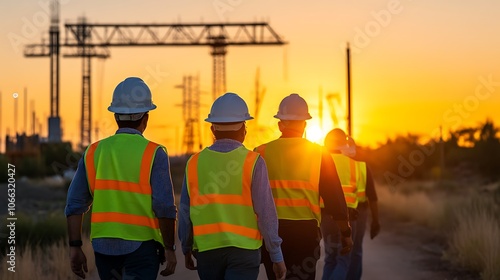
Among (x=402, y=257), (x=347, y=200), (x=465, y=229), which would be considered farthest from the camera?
(x=402, y=257)

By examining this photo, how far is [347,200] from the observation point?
11328 mm

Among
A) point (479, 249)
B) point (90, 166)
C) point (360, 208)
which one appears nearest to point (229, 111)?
point (90, 166)

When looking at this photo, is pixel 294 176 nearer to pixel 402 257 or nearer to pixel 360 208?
pixel 360 208

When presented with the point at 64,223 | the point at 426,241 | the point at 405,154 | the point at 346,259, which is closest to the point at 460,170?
the point at 405,154

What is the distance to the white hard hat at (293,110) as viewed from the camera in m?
8.53

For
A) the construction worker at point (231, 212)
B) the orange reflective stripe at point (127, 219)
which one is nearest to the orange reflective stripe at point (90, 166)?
the orange reflective stripe at point (127, 219)

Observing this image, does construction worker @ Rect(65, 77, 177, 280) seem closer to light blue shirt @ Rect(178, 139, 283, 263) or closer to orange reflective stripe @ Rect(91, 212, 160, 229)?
orange reflective stripe @ Rect(91, 212, 160, 229)

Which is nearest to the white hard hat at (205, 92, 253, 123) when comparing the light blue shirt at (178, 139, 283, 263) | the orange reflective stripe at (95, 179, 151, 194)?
the light blue shirt at (178, 139, 283, 263)

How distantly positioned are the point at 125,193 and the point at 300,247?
6.69ft

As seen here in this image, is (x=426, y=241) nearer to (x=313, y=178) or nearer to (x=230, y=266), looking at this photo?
(x=313, y=178)

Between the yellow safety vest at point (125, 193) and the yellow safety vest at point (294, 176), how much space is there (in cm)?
176

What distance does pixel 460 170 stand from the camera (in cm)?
6081

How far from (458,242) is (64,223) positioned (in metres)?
8.46

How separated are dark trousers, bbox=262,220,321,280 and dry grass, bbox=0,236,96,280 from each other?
5.16 metres
